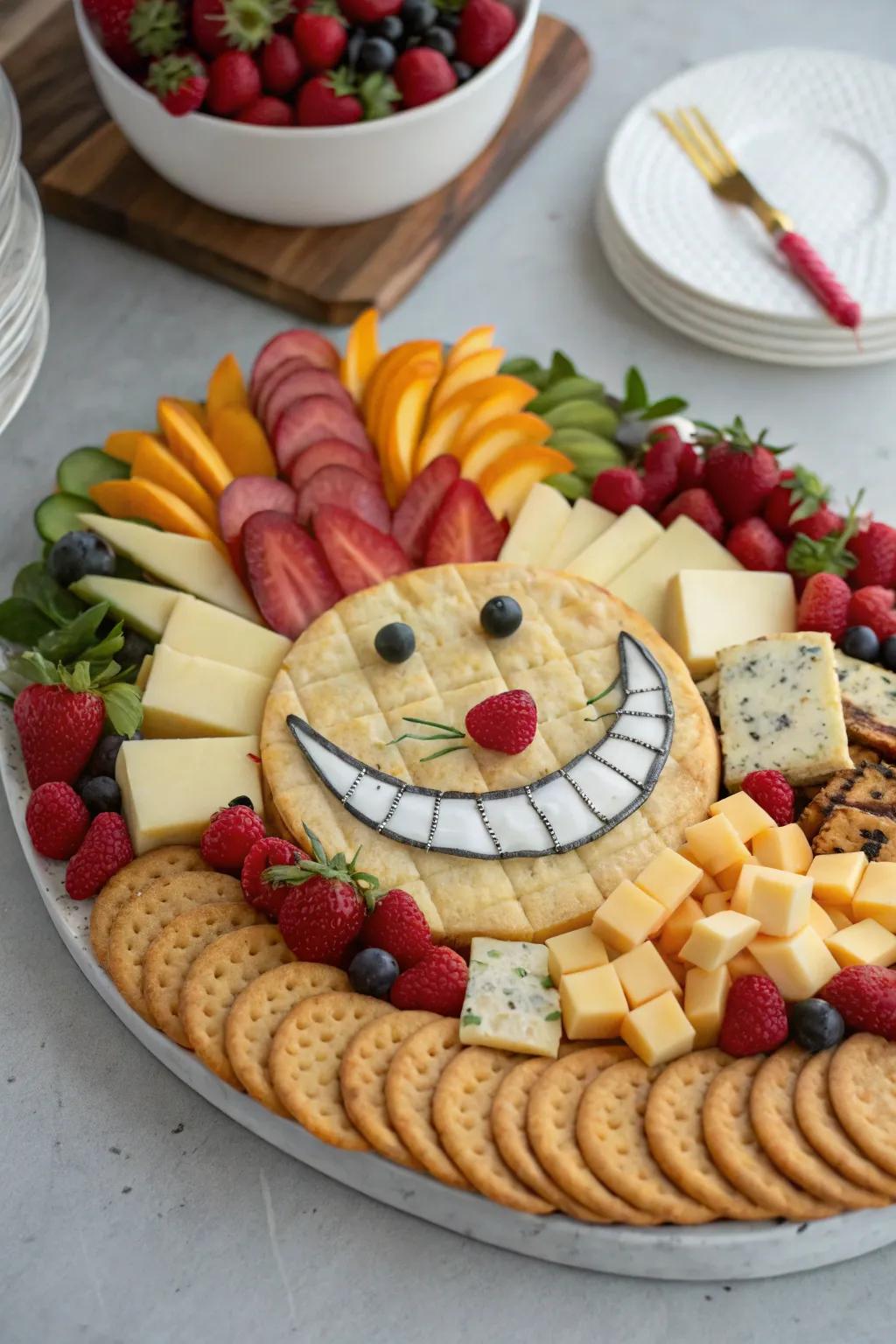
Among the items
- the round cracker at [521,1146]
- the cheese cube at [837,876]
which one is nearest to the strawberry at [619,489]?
the cheese cube at [837,876]

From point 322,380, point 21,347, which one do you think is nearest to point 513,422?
point 322,380

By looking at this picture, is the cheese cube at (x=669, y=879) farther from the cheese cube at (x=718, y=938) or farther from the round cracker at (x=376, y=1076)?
the round cracker at (x=376, y=1076)

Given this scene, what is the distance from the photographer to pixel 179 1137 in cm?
272

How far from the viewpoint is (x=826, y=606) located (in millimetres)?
3248

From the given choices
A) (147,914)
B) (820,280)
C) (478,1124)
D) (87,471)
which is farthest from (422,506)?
(478,1124)

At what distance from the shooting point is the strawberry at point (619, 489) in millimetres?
3527

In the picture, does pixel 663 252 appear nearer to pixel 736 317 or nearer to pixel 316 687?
pixel 736 317

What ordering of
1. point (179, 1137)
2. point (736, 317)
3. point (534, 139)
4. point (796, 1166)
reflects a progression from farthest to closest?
1. point (534, 139)
2. point (736, 317)
3. point (179, 1137)
4. point (796, 1166)

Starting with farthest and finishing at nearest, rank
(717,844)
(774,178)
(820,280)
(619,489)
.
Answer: (774,178) → (820,280) → (619,489) → (717,844)

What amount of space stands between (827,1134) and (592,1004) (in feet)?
1.52

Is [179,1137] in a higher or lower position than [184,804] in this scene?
lower

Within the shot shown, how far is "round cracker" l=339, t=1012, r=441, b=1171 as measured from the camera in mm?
2494

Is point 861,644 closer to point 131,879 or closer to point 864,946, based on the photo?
point 864,946

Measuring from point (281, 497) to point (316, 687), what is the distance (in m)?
0.60
